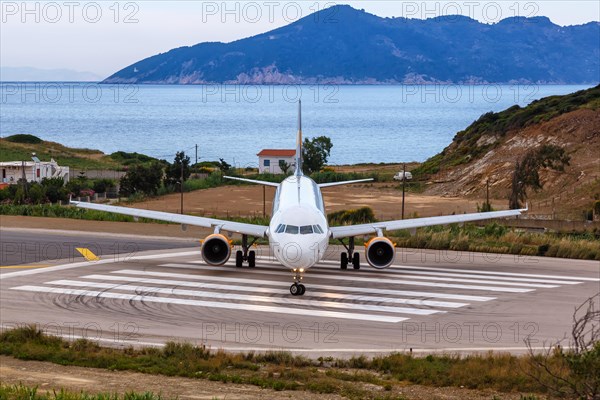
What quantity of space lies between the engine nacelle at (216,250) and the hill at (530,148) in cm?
4086

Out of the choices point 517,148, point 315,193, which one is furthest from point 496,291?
point 517,148

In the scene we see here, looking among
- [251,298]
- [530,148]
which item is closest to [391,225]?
[251,298]

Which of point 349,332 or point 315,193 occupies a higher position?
point 315,193

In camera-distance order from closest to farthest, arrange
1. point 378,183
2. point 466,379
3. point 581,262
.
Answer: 1. point 466,379
2. point 581,262
3. point 378,183

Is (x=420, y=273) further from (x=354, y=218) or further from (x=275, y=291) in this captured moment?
(x=354, y=218)

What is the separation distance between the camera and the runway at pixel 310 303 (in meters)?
24.9

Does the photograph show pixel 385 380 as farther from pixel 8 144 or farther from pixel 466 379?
pixel 8 144

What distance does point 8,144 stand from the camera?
14212cm

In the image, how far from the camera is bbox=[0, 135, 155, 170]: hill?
123 metres

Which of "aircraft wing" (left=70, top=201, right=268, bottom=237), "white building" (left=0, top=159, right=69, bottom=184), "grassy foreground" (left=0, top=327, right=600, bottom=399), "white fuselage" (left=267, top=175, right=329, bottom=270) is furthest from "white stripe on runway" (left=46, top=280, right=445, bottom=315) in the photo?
"white building" (left=0, top=159, right=69, bottom=184)

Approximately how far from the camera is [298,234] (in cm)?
2958

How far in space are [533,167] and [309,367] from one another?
61314mm

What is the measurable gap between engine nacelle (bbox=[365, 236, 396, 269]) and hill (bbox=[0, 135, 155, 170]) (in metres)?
87.1

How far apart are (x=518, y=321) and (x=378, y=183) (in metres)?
63.2
